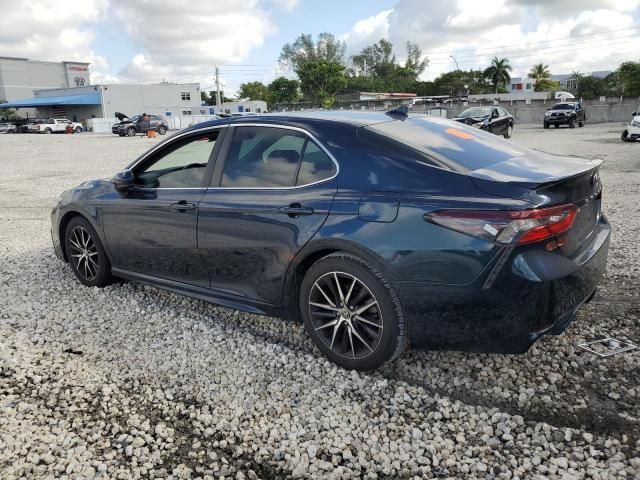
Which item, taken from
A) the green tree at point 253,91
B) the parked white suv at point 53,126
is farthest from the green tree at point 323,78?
the parked white suv at point 53,126

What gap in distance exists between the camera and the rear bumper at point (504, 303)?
2.71 m

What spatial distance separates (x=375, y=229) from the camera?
2.99m

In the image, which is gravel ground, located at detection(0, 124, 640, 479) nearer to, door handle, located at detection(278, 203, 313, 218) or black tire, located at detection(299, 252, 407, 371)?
black tire, located at detection(299, 252, 407, 371)

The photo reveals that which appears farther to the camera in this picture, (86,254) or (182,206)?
(86,254)

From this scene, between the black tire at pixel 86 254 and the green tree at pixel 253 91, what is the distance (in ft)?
362

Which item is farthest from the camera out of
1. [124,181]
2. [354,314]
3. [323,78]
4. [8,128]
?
[323,78]

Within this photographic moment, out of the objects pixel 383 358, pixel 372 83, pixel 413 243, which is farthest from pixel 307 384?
pixel 372 83

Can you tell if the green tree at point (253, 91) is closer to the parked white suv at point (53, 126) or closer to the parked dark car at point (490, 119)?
the parked white suv at point (53, 126)

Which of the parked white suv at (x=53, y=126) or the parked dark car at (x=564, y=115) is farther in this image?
the parked white suv at (x=53, y=126)

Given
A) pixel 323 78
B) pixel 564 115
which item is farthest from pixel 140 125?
pixel 323 78

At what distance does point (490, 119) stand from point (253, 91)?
100 m

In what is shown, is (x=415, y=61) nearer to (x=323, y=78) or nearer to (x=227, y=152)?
(x=323, y=78)

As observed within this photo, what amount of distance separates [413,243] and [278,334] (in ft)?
5.10

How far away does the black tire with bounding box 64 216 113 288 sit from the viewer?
483 cm
